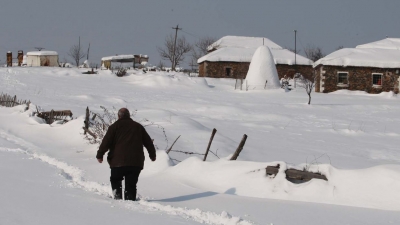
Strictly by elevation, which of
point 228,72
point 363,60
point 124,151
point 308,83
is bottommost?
point 124,151

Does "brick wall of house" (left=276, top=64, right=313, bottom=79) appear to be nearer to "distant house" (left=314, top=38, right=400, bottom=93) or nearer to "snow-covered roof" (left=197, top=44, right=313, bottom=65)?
"snow-covered roof" (left=197, top=44, right=313, bottom=65)

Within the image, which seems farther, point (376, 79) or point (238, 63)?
point (238, 63)

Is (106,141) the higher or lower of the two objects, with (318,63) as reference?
lower

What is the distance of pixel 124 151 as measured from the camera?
716 centimetres

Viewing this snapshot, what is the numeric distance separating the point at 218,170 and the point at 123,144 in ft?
8.49

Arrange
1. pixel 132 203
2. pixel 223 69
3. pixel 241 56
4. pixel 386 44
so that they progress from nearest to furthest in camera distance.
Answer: pixel 132 203 < pixel 386 44 < pixel 223 69 < pixel 241 56

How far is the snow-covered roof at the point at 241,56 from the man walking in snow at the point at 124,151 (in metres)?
44.5

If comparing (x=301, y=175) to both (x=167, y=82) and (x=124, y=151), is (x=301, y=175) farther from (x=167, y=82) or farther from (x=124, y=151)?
(x=167, y=82)

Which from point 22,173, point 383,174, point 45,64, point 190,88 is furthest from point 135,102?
point 45,64

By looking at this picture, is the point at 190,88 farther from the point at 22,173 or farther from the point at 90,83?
the point at 22,173

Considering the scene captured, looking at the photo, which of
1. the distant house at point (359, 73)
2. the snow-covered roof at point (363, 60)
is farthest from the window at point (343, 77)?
the snow-covered roof at point (363, 60)

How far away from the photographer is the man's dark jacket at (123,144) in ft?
23.5

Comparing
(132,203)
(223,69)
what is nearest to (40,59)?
(223,69)

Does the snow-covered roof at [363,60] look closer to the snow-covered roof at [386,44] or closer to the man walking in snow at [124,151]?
the snow-covered roof at [386,44]
